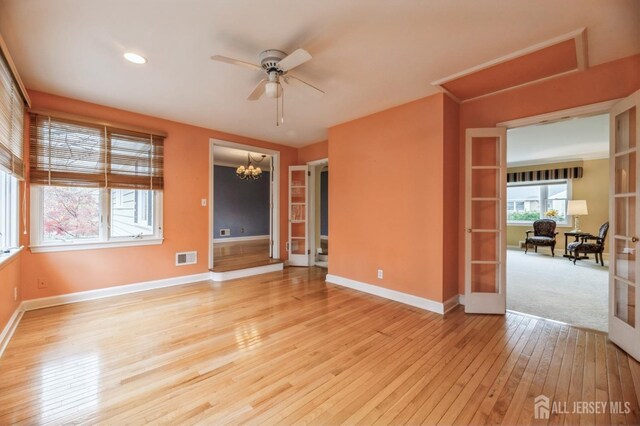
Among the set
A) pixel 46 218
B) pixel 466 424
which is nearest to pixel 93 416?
pixel 466 424

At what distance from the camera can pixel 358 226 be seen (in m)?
4.16

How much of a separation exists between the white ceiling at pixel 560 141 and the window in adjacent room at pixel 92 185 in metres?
5.77

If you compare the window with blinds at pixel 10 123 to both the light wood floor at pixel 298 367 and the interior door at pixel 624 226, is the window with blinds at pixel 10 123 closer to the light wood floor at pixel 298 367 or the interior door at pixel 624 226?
the light wood floor at pixel 298 367

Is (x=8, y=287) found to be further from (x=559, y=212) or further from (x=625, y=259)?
(x=559, y=212)

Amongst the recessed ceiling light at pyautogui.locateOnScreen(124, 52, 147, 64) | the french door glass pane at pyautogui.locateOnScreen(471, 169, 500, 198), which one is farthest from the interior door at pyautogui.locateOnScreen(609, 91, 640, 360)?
the recessed ceiling light at pyautogui.locateOnScreen(124, 52, 147, 64)

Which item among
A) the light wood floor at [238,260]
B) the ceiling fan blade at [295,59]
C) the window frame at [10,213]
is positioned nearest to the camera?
the ceiling fan blade at [295,59]

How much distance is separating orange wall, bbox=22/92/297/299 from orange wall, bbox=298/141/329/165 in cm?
118

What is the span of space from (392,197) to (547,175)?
6675 millimetres

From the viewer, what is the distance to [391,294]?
12.1 ft

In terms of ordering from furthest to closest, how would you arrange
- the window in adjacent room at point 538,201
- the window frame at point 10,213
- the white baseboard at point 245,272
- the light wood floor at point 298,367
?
the window in adjacent room at point 538,201
the white baseboard at point 245,272
the window frame at point 10,213
the light wood floor at point 298,367

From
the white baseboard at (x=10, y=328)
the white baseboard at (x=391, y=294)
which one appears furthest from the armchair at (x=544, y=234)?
the white baseboard at (x=10, y=328)

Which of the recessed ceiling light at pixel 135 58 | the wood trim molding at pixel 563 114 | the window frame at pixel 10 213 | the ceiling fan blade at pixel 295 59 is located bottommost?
the window frame at pixel 10 213

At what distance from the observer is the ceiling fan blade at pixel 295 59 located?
6.64 feet

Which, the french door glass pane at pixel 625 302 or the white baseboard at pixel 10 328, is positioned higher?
the french door glass pane at pixel 625 302
